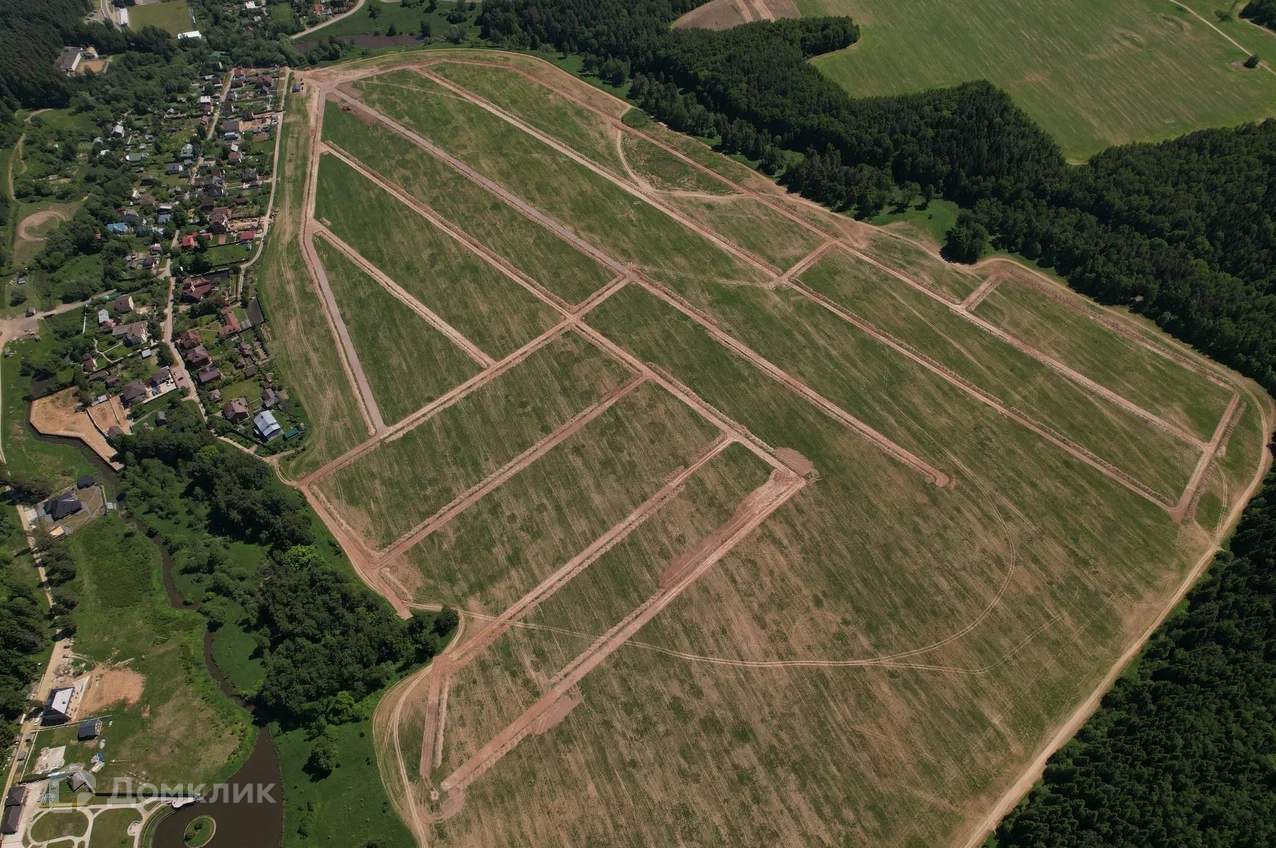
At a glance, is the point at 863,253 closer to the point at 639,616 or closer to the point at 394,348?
the point at 639,616

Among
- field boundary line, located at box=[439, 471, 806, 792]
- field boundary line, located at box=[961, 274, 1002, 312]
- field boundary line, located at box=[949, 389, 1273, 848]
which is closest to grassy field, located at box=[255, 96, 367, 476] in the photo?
field boundary line, located at box=[439, 471, 806, 792]

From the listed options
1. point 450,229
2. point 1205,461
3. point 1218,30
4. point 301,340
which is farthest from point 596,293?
point 1218,30

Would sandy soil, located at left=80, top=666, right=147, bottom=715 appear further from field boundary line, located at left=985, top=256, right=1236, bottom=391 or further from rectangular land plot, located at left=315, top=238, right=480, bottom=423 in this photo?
field boundary line, located at left=985, top=256, right=1236, bottom=391

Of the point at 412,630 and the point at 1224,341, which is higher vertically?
the point at 1224,341

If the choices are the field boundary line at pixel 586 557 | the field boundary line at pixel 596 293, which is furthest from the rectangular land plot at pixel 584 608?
the field boundary line at pixel 596 293

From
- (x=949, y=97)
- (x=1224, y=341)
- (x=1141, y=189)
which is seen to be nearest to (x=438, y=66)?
(x=949, y=97)

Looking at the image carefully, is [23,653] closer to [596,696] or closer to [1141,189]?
[596,696]

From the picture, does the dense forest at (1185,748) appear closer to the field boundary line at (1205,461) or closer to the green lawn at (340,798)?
the field boundary line at (1205,461)
